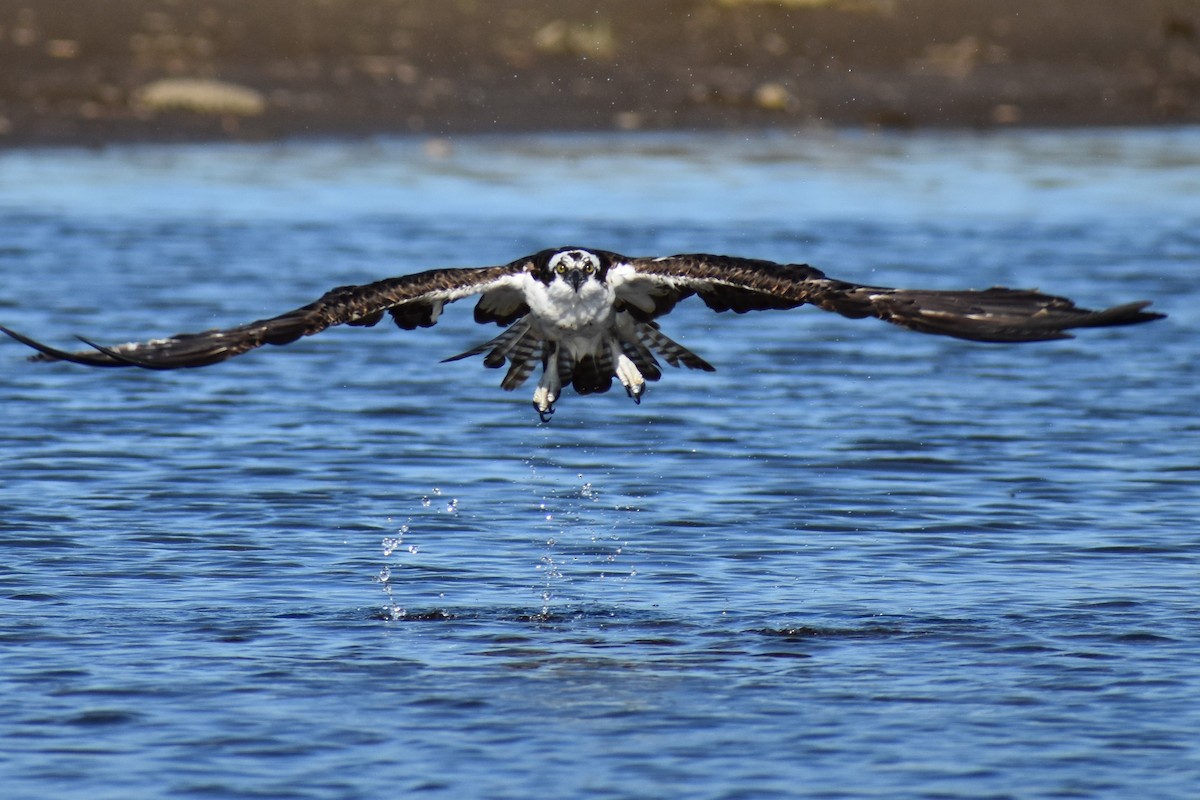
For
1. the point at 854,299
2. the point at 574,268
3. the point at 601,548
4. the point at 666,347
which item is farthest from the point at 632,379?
the point at 854,299

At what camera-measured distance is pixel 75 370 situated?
17.0 meters

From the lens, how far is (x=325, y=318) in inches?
352

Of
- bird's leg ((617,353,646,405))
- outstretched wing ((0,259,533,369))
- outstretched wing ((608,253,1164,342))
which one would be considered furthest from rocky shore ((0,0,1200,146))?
outstretched wing ((608,253,1164,342))

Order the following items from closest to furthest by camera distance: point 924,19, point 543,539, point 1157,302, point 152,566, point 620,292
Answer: point 620,292, point 152,566, point 543,539, point 1157,302, point 924,19

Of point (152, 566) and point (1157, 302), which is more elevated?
point (1157, 302)

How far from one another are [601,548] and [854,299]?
3.07 meters

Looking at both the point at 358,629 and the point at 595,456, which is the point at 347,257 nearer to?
the point at 595,456

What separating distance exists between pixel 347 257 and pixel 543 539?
10376 millimetres

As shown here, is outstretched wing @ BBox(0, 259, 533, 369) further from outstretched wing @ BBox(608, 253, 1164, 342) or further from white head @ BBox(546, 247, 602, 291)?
outstretched wing @ BBox(608, 253, 1164, 342)

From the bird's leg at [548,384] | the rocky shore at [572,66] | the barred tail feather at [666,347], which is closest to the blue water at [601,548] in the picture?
the bird's leg at [548,384]

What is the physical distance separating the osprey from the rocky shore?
62.6 ft

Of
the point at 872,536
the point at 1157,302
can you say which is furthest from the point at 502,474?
the point at 1157,302

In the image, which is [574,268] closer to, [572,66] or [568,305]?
[568,305]

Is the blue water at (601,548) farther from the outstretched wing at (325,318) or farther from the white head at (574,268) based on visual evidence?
the white head at (574,268)
